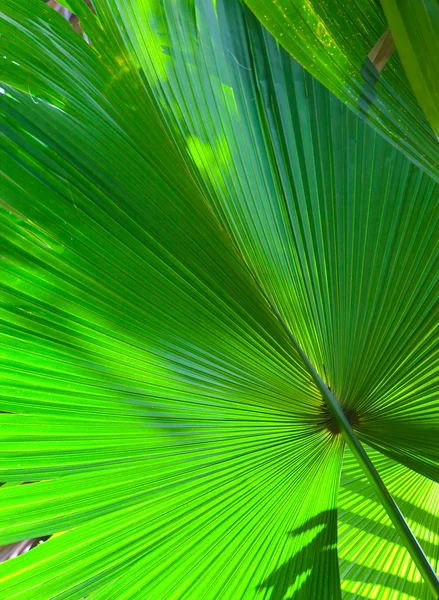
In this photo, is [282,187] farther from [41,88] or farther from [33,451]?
[33,451]

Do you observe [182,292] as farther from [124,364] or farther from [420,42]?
[420,42]

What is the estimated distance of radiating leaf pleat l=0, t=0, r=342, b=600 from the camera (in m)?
0.71

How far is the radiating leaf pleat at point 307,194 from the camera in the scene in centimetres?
75

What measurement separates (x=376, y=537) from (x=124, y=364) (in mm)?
1000

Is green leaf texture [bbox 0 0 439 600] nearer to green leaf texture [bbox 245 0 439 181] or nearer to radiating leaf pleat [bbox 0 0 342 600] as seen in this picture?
radiating leaf pleat [bbox 0 0 342 600]

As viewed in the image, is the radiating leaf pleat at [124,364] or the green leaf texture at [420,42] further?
the radiating leaf pleat at [124,364]

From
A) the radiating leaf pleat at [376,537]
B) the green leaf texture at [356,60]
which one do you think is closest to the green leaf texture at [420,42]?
the green leaf texture at [356,60]

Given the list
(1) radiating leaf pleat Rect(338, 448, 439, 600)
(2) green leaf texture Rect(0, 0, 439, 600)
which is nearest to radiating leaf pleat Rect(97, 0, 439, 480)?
(2) green leaf texture Rect(0, 0, 439, 600)

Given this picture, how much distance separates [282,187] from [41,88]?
0.38 m

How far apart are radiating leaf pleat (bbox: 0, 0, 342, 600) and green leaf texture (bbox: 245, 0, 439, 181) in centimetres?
40

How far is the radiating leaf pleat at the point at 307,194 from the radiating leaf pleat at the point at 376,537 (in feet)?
→ 1.45

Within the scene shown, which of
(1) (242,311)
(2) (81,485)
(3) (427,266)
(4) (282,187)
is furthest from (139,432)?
(3) (427,266)

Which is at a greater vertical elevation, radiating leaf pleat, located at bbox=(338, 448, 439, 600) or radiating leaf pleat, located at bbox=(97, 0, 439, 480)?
radiating leaf pleat, located at bbox=(97, 0, 439, 480)

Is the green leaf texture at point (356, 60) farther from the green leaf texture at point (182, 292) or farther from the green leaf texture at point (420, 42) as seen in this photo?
the green leaf texture at point (182, 292)
